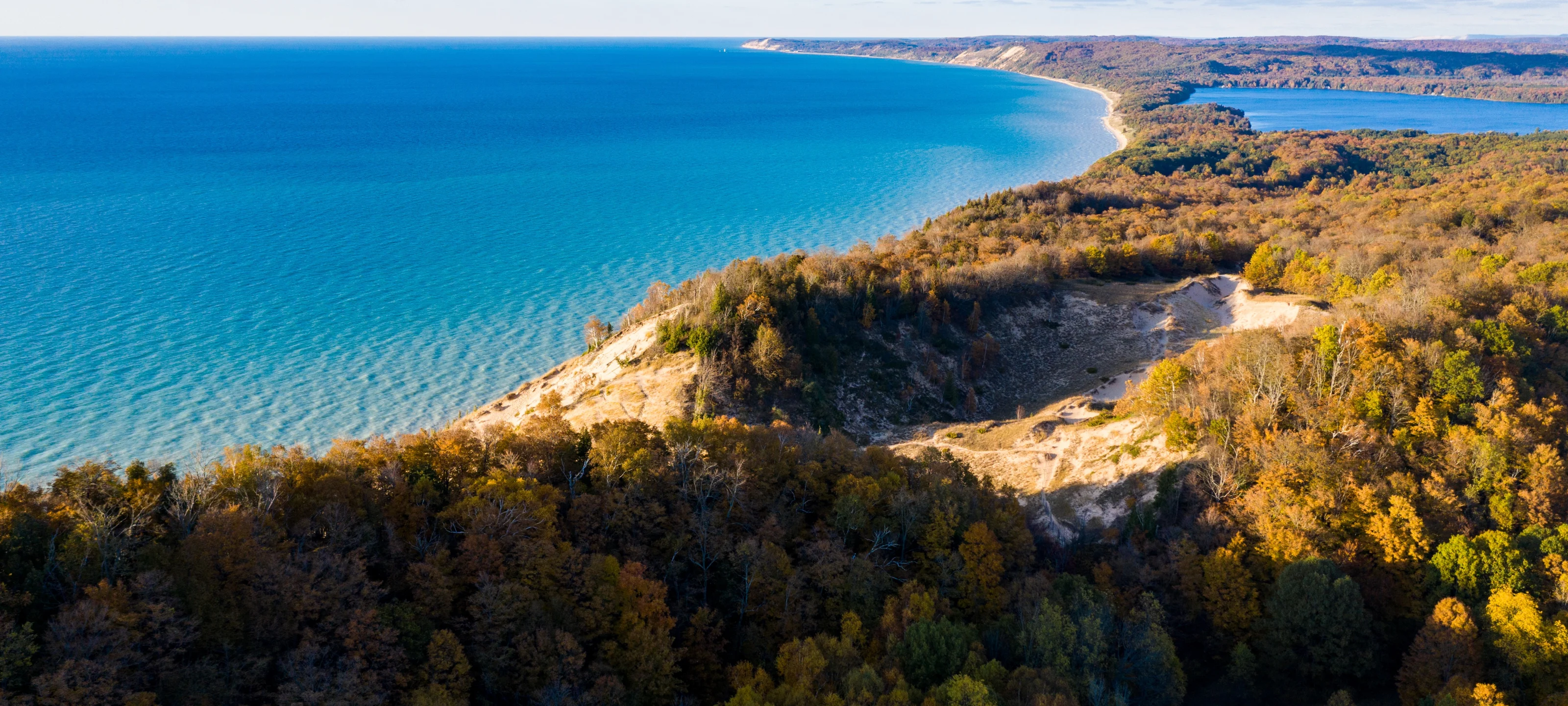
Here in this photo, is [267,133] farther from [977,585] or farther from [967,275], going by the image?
[977,585]

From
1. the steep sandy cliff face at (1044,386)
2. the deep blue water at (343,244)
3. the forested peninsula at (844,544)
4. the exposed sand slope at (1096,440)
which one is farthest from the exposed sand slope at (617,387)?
the exposed sand slope at (1096,440)

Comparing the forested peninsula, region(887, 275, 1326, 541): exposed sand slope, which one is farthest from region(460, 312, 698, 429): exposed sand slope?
region(887, 275, 1326, 541): exposed sand slope

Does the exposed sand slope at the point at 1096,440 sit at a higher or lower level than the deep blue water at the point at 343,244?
lower

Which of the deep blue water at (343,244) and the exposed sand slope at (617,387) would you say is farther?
the deep blue water at (343,244)

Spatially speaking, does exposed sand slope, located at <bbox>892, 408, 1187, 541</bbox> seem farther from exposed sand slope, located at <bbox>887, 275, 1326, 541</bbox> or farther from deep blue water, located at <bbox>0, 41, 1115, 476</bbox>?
deep blue water, located at <bbox>0, 41, 1115, 476</bbox>

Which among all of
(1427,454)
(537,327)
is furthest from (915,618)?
(537,327)

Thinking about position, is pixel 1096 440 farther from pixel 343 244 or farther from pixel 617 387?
pixel 343 244

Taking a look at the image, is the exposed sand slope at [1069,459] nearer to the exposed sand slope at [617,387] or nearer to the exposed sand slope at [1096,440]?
the exposed sand slope at [1096,440]
